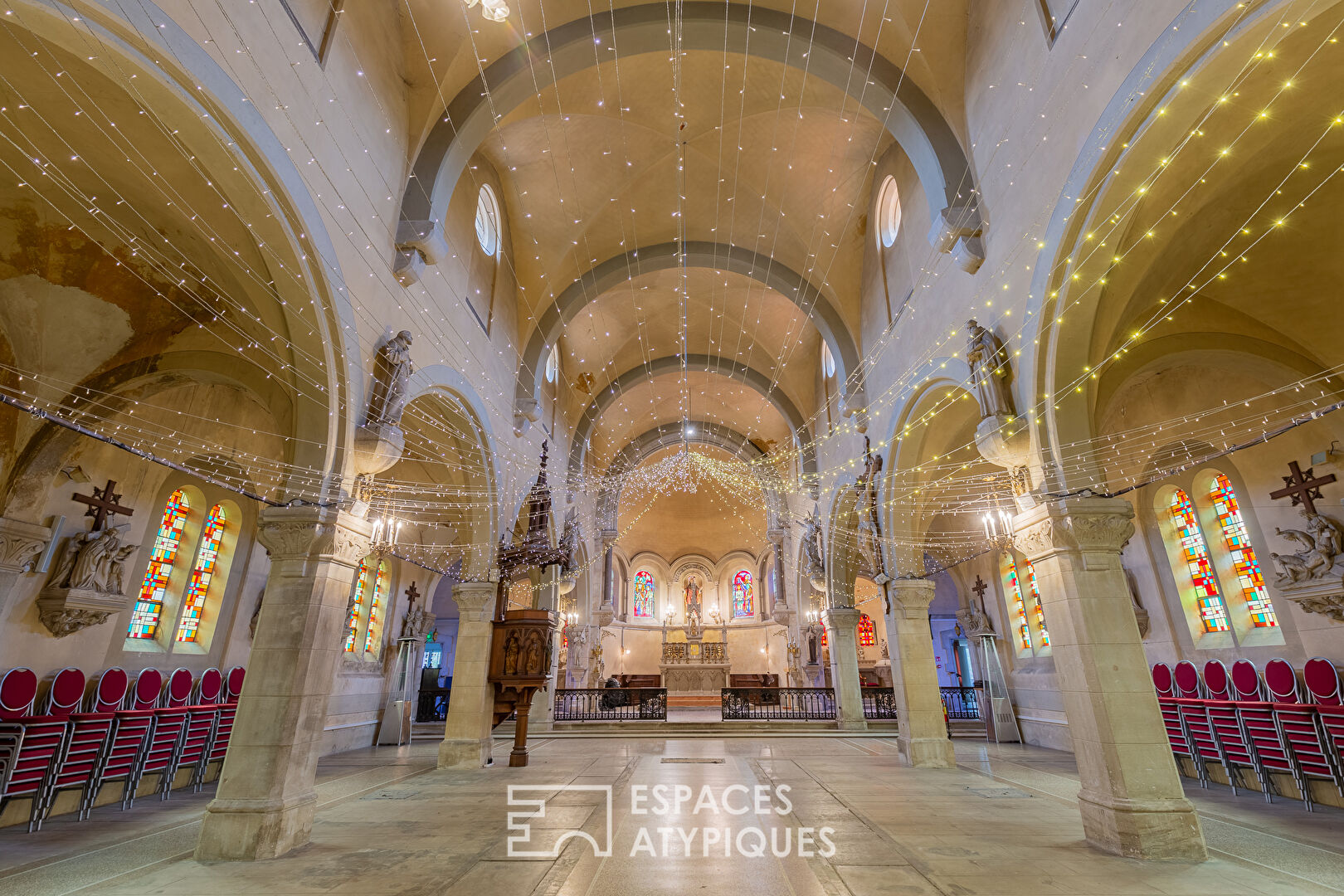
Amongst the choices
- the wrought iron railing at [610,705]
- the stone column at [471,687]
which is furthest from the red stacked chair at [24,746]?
the wrought iron railing at [610,705]

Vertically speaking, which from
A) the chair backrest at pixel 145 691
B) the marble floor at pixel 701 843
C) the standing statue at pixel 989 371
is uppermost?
the standing statue at pixel 989 371

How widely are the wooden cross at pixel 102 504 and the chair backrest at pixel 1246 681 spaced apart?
16.0m

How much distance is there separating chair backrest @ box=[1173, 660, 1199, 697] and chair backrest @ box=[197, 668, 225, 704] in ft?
50.0

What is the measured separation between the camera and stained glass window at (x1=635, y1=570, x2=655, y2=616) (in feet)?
96.0

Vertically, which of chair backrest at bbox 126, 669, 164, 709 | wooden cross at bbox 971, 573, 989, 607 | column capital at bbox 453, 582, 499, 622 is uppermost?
wooden cross at bbox 971, 573, 989, 607

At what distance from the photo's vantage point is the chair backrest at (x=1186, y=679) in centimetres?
934

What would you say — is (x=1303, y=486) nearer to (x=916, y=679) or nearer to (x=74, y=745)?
(x=916, y=679)

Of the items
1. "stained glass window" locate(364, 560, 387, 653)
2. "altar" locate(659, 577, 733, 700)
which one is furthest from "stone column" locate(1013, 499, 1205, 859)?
"altar" locate(659, 577, 733, 700)

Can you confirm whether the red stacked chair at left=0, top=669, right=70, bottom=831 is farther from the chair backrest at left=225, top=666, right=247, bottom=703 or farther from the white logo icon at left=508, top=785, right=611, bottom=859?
the white logo icon at left=508, top=785, right=611, bottom=859

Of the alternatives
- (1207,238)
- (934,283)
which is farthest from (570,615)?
(1207,238)

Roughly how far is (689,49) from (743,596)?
24314mm

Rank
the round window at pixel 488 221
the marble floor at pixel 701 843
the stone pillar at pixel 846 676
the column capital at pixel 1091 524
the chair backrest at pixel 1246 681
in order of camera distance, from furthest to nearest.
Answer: the stone pillar at pixel 846 676 < the round window at pixel 488 221 < the chair backrest at pixel 1246 681 < the column capital at pixel 1091 524 < the marble floor at pixel 701 843

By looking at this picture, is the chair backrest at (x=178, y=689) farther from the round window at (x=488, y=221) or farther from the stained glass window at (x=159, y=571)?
the round window at (x=488, y=221)

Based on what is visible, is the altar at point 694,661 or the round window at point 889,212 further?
the altar at point 694,661
